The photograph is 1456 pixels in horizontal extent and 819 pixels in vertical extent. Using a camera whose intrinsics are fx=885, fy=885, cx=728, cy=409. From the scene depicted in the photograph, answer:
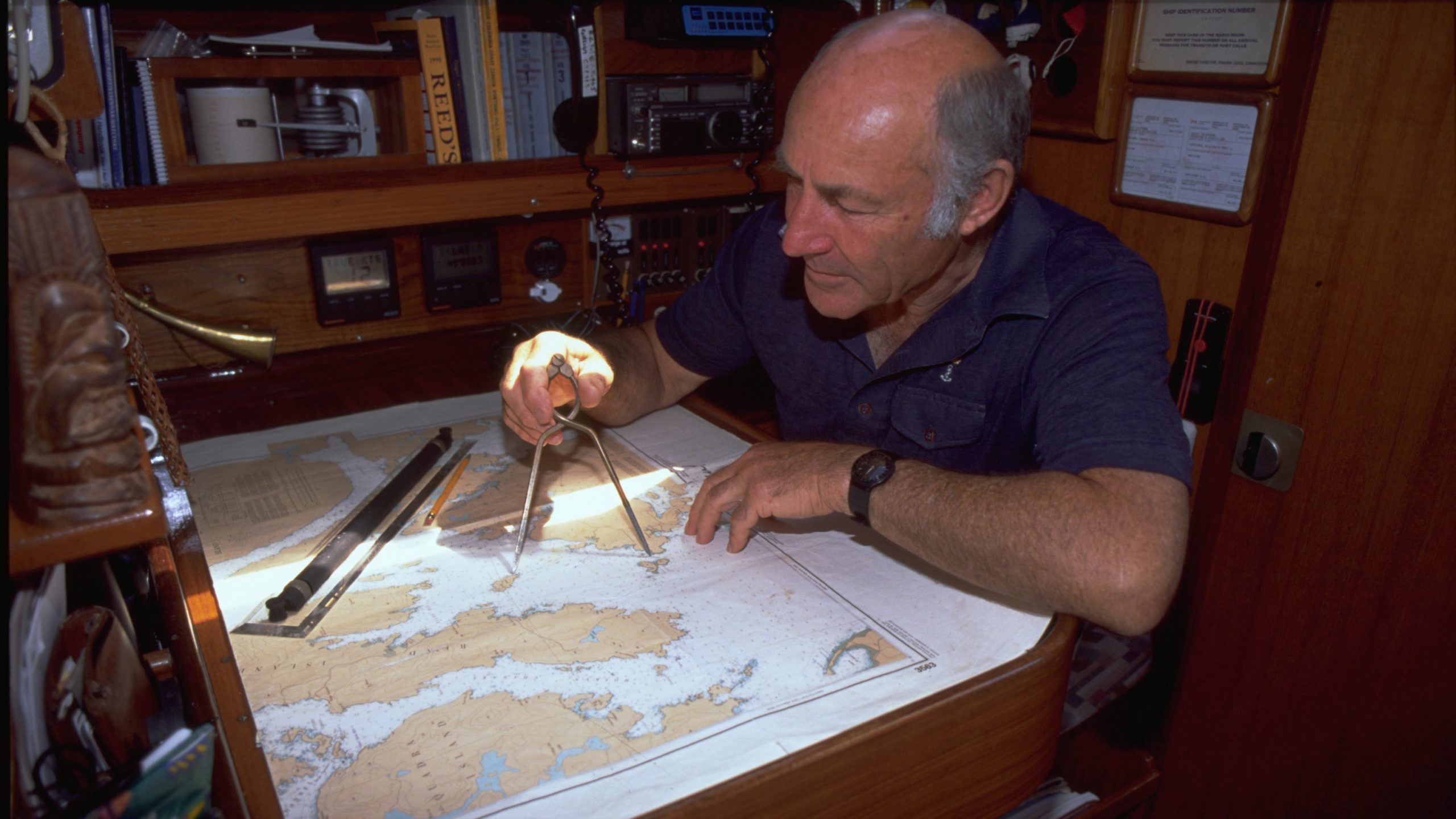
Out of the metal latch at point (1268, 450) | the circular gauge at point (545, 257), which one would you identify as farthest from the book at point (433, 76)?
the metal latch at point (1268, 450)

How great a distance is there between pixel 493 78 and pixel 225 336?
658mm

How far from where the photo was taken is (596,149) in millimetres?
1724

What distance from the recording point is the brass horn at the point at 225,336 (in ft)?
4.89

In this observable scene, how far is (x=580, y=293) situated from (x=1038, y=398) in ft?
3.52

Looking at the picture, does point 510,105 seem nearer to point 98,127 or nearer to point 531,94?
point 531,94

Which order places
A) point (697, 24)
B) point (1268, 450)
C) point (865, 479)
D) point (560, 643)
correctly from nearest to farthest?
point (560, 643) → point (865, 479) → point (1268, 450) → point (697, 24)

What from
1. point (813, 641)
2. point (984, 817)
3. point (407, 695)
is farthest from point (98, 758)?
point (984, 817)

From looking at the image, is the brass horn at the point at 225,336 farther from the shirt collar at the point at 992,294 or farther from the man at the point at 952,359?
the shirt collar at the point at 992,294

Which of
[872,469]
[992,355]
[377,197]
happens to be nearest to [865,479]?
[872,469]

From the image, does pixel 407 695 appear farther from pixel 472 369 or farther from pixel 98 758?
pixel 472 369

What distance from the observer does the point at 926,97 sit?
1.04 m

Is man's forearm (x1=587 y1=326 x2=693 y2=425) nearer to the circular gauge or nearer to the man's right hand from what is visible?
the man's right hand

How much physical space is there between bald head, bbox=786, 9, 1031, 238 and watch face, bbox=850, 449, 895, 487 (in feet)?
1.00

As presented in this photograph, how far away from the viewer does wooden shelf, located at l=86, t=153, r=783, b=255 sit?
1.33 metres
